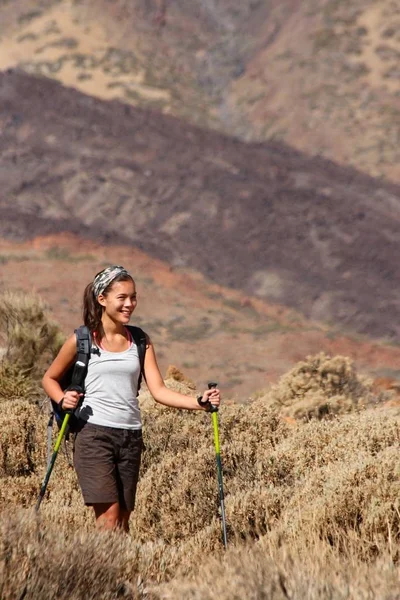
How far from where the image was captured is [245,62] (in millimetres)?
79250

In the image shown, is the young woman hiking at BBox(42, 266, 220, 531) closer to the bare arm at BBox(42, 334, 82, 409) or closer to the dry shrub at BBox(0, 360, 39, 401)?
the bare arm at BBox(42, 334, 82, 409)

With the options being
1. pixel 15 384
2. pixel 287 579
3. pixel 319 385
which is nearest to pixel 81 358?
pixel 287 579

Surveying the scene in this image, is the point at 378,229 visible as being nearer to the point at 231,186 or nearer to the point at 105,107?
the point at 231,186

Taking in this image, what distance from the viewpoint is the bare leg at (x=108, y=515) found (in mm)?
4855

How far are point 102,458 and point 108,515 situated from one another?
0.30 m

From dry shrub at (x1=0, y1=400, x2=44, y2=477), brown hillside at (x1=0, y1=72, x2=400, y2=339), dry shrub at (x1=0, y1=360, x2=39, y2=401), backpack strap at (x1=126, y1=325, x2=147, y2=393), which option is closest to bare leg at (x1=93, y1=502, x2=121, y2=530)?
backpack strap at (x1=126, y1=325, x2=147, y2=393)

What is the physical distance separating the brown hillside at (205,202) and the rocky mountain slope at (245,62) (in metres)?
4.85

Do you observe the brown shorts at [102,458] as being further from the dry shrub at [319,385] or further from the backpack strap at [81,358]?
the dry shrub at [319,385]

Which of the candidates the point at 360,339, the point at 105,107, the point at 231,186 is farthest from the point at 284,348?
the point at 105,107

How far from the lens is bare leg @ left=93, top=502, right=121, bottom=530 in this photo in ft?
15.9

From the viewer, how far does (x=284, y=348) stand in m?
36.8

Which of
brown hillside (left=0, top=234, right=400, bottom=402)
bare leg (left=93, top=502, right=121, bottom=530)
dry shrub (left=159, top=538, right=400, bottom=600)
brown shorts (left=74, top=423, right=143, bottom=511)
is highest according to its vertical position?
brown hillside (left=0, top=234, right=400, bottom=402)

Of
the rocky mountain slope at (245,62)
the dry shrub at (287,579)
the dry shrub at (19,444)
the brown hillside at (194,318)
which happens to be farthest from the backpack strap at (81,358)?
the rocky mountain slope at (245,62)

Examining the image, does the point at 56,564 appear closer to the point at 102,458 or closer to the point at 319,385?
the point at 102,458
